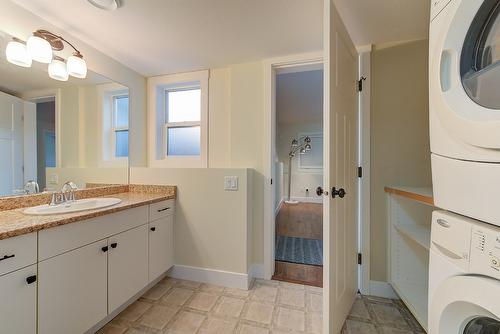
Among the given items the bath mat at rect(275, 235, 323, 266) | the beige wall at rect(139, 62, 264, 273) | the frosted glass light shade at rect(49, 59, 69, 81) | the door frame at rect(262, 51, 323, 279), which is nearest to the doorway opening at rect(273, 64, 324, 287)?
the bath mat at rect(275, 235, 323, 266)

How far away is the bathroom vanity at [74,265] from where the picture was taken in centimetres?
88

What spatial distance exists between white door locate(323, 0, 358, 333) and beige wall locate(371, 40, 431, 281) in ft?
0.61

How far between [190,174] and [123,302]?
1034 millimetres

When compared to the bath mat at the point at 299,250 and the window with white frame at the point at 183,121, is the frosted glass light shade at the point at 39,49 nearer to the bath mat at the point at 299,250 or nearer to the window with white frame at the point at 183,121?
the window with white frame at the point at 183,121

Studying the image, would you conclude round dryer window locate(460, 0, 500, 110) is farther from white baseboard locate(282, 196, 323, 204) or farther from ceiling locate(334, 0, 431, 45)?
white baseboard locate(282, 196, 323, 204)

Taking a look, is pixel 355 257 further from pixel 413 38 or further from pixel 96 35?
pixel 96 35

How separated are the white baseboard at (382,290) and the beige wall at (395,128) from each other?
0.04m

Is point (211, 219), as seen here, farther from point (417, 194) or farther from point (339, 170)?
point (417, 194)

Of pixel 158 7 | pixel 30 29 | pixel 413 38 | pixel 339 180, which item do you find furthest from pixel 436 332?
pixel 30 29

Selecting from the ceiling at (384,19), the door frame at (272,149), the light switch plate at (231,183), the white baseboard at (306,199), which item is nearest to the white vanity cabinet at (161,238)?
the light switch plate at (231,183)

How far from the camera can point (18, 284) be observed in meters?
0.89

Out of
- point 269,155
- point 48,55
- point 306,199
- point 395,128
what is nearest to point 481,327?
point 395,128

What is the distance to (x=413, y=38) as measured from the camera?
5.17 ft

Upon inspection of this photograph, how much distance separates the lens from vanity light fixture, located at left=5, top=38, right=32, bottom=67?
1.26 meters
